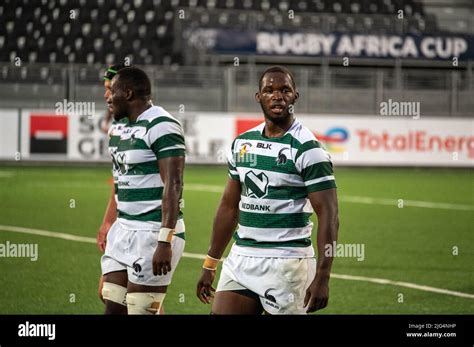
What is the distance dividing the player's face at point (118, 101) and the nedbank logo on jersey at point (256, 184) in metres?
1.03

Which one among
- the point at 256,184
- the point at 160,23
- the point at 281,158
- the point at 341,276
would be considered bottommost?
the point at 341,276

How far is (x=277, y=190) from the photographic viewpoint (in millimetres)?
5152

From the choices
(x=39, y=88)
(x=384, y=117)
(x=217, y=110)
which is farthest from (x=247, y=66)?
(x=39, y=88)

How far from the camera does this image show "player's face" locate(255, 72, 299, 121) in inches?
200

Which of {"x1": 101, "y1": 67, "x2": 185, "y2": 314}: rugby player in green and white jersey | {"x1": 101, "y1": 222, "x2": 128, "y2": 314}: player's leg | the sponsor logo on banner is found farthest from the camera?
the sponsor logo on banner

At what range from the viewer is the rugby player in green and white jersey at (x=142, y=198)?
5.62 m

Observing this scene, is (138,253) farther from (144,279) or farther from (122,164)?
(122,164)

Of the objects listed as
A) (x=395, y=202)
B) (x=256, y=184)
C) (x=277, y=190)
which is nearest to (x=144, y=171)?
(x=256, y=184)

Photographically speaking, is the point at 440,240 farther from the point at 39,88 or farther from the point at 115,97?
the point at 39,88

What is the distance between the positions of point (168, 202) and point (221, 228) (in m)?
0.36

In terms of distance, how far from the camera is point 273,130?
521 cm

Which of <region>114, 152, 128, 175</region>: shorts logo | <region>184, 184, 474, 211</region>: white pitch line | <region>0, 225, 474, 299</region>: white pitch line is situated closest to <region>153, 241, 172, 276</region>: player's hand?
<region>114, 152, 128, 175</region>: shorts logo

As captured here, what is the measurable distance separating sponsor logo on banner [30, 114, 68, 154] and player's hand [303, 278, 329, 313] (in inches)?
712

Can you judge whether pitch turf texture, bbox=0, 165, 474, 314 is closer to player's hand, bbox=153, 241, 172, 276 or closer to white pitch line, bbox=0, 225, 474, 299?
white pitch line, bbox=0, 225, 474, 299
